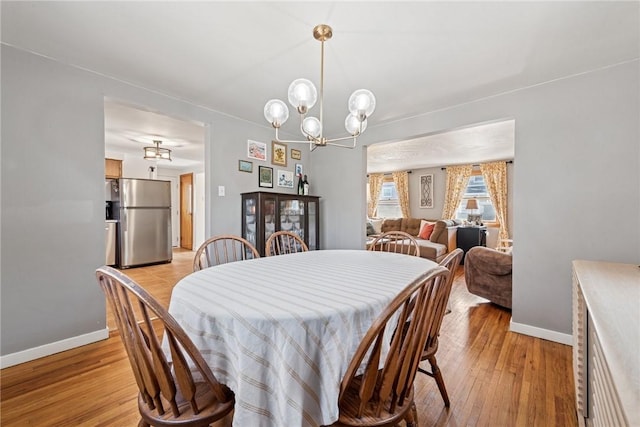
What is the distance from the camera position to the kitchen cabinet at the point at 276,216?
10.0 feet

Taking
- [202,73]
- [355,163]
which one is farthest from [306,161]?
[202,73]

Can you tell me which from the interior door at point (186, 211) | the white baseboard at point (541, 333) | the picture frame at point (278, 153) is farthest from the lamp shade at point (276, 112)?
the interior door at point (186, 211)

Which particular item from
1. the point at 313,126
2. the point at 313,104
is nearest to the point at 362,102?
the point at 313,104

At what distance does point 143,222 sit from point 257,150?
3199 millimetres

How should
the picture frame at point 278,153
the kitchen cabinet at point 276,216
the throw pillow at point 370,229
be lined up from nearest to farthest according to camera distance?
the kitchen cabinet at point 276,216, the picture frame at point 278,153, the throw pillow at point 370,229

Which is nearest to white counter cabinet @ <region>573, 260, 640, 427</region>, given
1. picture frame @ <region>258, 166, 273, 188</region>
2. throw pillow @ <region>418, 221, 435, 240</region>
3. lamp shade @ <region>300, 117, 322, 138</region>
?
lamp shade @ <region>300, 117, 322, 138</region>

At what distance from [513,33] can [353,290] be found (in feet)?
6.05

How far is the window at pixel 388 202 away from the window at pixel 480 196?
1.69 metres

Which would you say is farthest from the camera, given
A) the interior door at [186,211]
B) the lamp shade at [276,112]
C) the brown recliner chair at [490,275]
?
the interior door at [186,211]

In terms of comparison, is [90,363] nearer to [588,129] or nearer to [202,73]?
[202,73]

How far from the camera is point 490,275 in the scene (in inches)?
118

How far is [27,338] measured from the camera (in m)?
1.90

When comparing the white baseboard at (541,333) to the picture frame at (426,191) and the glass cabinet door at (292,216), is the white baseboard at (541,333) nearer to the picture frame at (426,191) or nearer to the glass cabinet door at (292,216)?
the glass cabinet door at (292,216)

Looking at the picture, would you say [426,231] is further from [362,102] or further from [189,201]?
[189,201]
